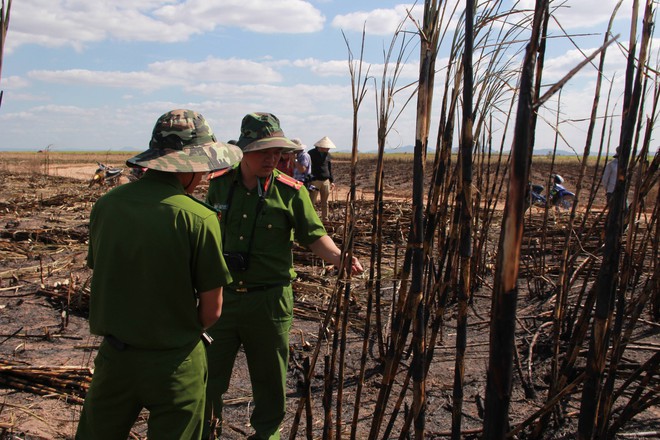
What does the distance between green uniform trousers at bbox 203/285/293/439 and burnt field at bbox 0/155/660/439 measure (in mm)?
297

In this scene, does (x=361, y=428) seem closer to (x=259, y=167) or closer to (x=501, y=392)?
(x=259, y=167)

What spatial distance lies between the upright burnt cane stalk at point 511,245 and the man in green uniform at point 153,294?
1023 millimetres

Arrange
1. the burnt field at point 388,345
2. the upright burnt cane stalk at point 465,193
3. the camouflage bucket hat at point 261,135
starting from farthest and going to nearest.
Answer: the camouflage bucket hat at point 261,135, the burnt field at point 388,345, the upright burnt cane stalk at point 465,193

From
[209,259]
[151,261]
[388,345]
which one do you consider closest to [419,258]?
[209,259]

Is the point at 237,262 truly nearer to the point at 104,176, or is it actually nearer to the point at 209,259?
the point at 209,259

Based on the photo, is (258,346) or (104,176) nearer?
(258,346)

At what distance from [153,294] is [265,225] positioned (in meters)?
0.87

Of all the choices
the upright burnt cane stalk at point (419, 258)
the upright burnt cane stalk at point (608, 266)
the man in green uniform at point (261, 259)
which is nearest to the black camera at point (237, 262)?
the man in green uniform at point (261, 259)

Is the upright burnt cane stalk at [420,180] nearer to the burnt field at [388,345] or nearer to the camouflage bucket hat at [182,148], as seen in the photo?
the burnt field at [388,345]

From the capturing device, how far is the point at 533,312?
4.41 meters

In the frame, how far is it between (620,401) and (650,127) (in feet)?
5.82

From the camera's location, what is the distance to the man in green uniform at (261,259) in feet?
7.98

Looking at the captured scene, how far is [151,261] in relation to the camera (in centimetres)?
163

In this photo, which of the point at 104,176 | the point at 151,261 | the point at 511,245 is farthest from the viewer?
the point at 104,176
